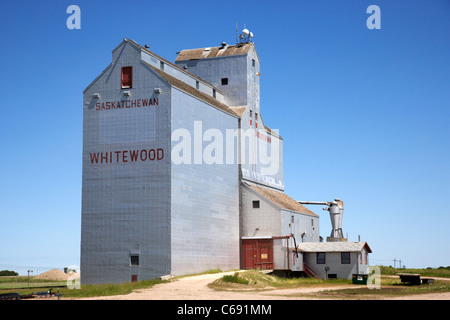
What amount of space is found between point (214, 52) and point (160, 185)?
86.4ft

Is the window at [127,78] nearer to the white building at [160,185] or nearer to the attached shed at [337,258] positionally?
the white building at [160,185]

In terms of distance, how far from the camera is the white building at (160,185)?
52.1 meters

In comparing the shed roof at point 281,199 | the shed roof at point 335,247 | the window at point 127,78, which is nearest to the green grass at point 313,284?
the shed roof at point 335,247

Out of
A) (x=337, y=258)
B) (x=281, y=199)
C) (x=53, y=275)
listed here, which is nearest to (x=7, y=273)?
(x=53, y=275)

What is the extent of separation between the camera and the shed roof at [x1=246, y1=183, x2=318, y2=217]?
65438 millimetres

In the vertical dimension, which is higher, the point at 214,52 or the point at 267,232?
the point at 214,52

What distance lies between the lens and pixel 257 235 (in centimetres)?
6356

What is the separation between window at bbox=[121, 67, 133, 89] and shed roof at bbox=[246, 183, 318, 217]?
17.6 metres

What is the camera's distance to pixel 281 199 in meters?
70.3

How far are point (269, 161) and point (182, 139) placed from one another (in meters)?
22.7

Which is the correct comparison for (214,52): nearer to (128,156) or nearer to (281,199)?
(281,199)

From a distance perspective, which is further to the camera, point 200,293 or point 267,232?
point 267,232

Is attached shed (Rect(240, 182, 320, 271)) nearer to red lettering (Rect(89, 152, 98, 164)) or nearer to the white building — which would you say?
the white building

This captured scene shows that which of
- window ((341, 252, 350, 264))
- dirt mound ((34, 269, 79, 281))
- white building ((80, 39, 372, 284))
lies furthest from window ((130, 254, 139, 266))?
dirt mound ((34, 269, 79, 281))
